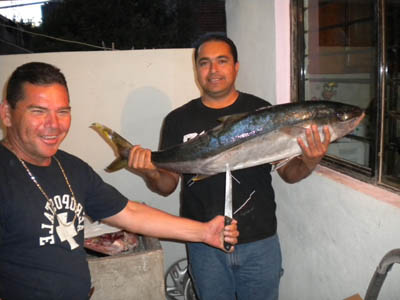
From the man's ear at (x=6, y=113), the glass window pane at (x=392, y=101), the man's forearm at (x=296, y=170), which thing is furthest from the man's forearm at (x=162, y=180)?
the glass window pane at (x=392, y=101)

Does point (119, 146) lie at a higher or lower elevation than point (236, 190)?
higher

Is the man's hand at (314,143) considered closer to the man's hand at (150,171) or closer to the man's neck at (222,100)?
the man's neck at (222,100)

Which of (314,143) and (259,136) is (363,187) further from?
(259,136)

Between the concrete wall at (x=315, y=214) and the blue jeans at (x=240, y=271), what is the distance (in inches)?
16.5

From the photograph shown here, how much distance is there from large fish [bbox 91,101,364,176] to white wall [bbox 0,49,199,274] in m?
1.99

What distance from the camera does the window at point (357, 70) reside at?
2061 mm

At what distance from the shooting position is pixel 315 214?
2650 mm

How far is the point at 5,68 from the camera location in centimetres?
376

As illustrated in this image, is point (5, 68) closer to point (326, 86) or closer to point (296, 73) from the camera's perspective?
point (296, 73)

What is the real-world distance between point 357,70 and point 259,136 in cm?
167

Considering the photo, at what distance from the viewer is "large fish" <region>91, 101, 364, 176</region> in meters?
1.90

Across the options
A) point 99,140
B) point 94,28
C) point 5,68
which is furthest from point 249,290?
point 94,28

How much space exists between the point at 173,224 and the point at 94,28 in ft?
54.1

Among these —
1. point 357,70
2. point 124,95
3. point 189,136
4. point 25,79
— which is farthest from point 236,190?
point 124,95
